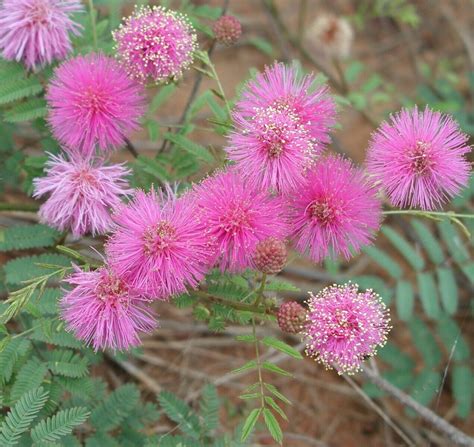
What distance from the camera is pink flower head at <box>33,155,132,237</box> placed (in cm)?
269

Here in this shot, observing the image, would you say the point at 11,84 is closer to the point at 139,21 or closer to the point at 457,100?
the point at 139,21

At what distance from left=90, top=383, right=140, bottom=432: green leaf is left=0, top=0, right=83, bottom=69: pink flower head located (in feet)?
4.76

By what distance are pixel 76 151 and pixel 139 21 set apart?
1.87ft

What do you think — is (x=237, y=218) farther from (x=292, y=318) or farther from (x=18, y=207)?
(x=18, y=207)

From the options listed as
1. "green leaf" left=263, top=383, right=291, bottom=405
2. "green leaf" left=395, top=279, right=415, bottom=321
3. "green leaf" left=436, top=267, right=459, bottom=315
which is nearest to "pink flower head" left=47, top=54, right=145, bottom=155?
"green leaf" left=263, top=383, right=291, bottom=405

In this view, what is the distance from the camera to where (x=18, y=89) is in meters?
2.96

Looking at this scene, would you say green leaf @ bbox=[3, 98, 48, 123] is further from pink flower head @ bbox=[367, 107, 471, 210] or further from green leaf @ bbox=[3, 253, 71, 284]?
pink flower head @ bbox=[367, 107, 471, 210]

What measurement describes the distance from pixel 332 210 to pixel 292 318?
43 cm

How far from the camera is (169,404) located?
3.02m

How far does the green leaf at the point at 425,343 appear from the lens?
3869 mm

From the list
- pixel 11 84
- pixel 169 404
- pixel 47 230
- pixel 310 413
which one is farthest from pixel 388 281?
pixel 11 84

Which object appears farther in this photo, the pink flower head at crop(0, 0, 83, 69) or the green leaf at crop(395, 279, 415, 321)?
the green leaf at crop(395, 279, 415, 321)

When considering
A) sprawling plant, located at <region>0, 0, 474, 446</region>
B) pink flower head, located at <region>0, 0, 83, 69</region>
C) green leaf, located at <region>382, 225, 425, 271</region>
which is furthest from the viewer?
green leaf, located at <region>382, 225, 425, 271</region>

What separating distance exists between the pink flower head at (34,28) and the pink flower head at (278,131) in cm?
90
